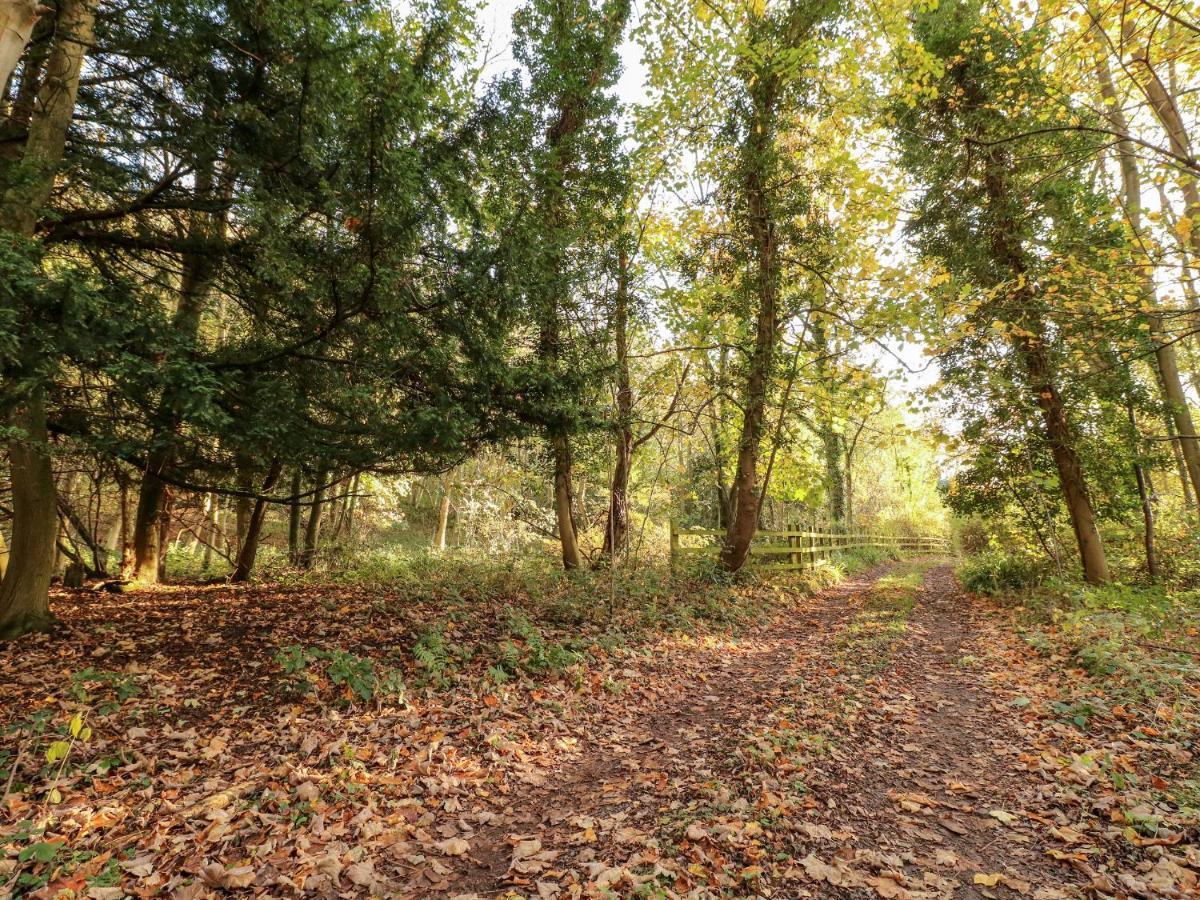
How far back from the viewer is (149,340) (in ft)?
13.9

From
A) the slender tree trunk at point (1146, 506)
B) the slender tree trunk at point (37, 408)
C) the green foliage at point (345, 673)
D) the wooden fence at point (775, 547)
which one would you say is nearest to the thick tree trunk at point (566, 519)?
the wooden fence at point (775, 547)

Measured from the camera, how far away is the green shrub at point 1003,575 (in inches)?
457

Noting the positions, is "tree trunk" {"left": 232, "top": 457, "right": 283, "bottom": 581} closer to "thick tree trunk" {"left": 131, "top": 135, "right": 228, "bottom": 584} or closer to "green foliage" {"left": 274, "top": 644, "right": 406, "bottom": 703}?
"thick tree trunk" {"left": 131, "top": 135, "right": 228, "bottom": 584}

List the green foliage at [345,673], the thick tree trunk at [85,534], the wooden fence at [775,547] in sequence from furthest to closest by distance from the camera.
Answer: the wooden fence at [775,547]
the thick tree trunk at [85,534]
the green foliage at [345,673]

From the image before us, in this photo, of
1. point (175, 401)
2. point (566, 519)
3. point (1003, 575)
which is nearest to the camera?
point (175, 401)

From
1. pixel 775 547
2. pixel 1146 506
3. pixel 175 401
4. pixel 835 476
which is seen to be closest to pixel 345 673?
pixel 175 401

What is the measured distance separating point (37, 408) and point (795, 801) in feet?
23.2

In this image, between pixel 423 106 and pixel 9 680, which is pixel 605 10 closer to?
pixel 423 106

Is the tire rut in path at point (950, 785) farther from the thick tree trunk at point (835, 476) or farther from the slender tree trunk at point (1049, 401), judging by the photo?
the thick tree trunk at point (835, 476)

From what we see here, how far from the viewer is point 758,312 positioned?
11.3 meters

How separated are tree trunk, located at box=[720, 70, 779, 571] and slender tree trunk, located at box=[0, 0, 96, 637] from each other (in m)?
9.83

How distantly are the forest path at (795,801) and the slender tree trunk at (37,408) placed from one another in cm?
Answer: 471

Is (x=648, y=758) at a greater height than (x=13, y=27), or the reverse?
(x=13, y=27)

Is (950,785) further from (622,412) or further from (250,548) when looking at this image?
(250,548)
